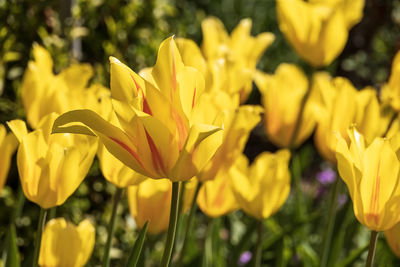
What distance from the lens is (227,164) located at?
1756mm

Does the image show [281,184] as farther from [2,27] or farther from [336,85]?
[2,27]

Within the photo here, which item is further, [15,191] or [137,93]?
[15,191]

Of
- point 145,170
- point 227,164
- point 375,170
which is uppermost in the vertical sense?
point 145,170

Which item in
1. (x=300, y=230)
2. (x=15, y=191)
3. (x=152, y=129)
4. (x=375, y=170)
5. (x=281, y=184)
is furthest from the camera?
(x=15, y=191)

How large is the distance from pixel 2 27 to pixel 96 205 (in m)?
0.89

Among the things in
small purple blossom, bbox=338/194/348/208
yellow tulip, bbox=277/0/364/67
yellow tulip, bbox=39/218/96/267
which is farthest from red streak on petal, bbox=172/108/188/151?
small purple blossom, bbox=338/194/348/208

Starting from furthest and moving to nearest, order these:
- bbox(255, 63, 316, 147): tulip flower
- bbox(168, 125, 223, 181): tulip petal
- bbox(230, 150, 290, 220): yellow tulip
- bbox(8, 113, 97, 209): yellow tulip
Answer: bbox(255, 63, 316, 147): tulip flower, bbox(230, 150, 290, 220): yellow tulip, bbox(8, 113, 97, 209): yellow tulip, bbox(168, 125, 223, 181): tulip petal

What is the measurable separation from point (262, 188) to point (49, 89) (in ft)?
1.98

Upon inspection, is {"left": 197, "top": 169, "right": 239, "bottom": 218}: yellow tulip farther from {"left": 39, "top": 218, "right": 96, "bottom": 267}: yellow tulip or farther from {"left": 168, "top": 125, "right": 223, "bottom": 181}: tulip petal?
{"left": 168, "top": 125, "right": 223, "bottom": 181}: tulip petal

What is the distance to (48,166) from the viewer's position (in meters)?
1.48

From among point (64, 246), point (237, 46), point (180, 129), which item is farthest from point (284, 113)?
point (180, 129)

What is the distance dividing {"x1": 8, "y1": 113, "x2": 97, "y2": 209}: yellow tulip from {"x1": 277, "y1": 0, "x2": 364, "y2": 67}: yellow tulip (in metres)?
1.09

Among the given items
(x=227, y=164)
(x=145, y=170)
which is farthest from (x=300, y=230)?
(x=145, y=170)

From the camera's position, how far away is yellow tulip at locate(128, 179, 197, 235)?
5.91 feet
